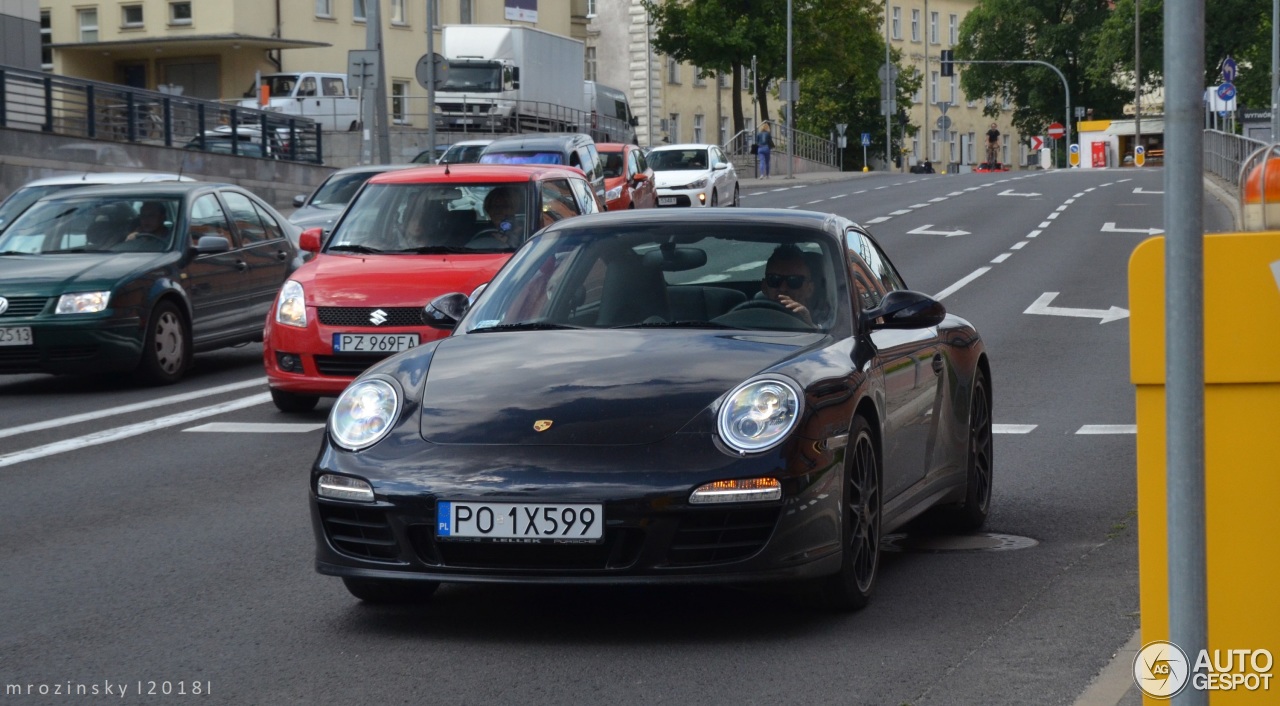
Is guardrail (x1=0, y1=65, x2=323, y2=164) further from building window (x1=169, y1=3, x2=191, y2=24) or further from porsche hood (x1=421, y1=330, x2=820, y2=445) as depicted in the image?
porsche hood (x1=421, y1=330, x2=820, y2=445)

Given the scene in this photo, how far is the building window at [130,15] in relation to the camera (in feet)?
208

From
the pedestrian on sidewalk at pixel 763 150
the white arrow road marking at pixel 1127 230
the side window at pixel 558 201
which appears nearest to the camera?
the side window at pixel 558 201

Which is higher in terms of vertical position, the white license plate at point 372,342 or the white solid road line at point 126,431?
the white license plate at point 372,342

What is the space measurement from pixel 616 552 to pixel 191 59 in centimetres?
5989

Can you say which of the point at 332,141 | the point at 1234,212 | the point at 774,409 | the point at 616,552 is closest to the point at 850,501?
the point at 774,409

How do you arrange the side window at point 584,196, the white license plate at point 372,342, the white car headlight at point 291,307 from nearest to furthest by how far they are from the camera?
1. the white license plate at point 372,342
2. the white car headlight at point 291,307
3. the side window at point 584,196

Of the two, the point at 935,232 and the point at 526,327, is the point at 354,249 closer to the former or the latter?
the point at 526,327

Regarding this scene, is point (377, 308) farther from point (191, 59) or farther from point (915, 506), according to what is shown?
point (191, 59)

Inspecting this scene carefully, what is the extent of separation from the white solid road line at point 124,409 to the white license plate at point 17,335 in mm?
1074

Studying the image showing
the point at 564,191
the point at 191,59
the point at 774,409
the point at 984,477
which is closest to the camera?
the point at 774,409

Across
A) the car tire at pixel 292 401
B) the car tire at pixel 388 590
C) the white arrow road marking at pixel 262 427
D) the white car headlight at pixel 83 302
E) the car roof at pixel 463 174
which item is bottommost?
the white arrow road marking at pixel 262 427

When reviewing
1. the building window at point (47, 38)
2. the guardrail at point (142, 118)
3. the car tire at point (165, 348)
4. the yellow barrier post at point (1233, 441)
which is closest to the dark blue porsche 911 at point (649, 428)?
the yellow barrier post at point (1233, 441)

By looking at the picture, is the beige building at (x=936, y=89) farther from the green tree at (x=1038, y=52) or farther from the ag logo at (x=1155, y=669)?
the ag logo at (x=1155, y=669)

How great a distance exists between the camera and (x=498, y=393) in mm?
6129
